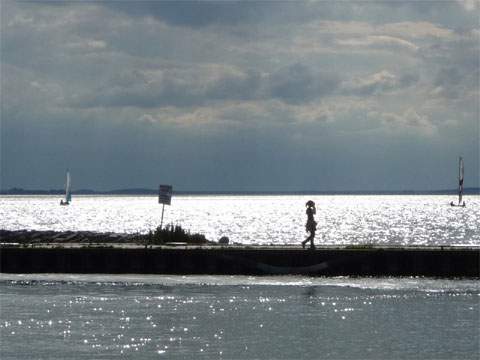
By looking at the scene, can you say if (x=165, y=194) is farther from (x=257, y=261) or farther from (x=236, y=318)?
(x=236, y=318)

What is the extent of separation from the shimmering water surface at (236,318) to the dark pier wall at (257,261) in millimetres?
1492

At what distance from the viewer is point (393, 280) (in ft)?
162

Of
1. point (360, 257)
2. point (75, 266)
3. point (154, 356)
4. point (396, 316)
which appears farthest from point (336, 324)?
point (75, 266)

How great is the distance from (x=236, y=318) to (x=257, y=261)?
14.2 m

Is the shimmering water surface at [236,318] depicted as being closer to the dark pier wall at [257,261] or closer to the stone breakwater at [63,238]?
the dark pier wall at [257,261]

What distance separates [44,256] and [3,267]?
2.26 meters

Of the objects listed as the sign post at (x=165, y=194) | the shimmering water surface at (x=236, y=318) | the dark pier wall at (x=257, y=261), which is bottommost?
the shimmering water surface at (x=236, y=318)

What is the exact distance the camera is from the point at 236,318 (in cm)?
3684

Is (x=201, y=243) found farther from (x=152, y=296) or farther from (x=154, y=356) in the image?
(x=154, y=356)

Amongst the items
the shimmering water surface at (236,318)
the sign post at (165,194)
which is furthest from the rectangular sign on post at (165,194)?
the shimmering water surface at (236,318)

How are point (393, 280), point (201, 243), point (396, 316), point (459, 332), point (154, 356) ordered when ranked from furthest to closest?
point (201, 243) < point (393, 280) < point (396, 316) < point (459, 332) < point (154, 356)

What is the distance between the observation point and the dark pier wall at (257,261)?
166 ft

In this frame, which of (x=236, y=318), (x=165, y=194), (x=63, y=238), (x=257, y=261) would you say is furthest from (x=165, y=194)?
(x=236, y=318)

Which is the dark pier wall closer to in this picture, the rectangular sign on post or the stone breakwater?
the rectangular sign on post
